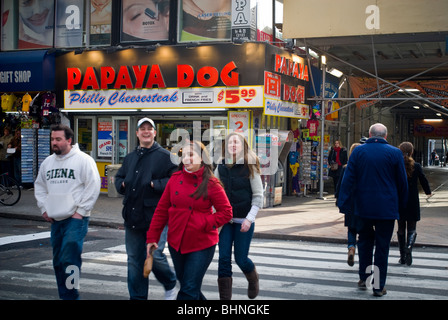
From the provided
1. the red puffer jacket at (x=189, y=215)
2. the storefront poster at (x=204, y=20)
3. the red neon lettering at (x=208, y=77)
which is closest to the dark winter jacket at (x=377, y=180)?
the red puffer jacket at (x=189, y=215)

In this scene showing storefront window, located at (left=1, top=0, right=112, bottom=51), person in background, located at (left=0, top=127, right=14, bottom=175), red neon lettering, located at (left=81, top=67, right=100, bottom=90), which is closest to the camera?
red neon lettering, located at (left=81, top=67, right=100, bottom=90)

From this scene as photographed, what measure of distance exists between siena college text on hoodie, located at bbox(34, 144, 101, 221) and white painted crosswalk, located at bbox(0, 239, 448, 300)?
125 cm

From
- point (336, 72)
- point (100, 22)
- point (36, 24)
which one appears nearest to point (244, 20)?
point (100, 22)

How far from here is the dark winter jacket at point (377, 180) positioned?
6613 mm

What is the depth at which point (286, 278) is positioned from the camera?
25.2ft

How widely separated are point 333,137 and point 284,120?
5.55 metres

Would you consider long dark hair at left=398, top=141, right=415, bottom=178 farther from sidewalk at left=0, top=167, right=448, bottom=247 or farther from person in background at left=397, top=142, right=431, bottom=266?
sidewalk at left=0, top=167, right=448, bottom=247

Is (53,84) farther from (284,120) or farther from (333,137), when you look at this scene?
(333,137)

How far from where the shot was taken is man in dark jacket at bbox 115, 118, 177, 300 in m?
5.59

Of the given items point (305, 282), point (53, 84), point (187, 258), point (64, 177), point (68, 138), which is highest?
point (53, 84)

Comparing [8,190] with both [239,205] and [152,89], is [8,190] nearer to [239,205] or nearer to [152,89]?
[152,89]

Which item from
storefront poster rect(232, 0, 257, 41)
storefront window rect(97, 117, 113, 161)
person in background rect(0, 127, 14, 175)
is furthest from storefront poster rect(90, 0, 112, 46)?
storefront poster rect(232, 0, 257, 41)
